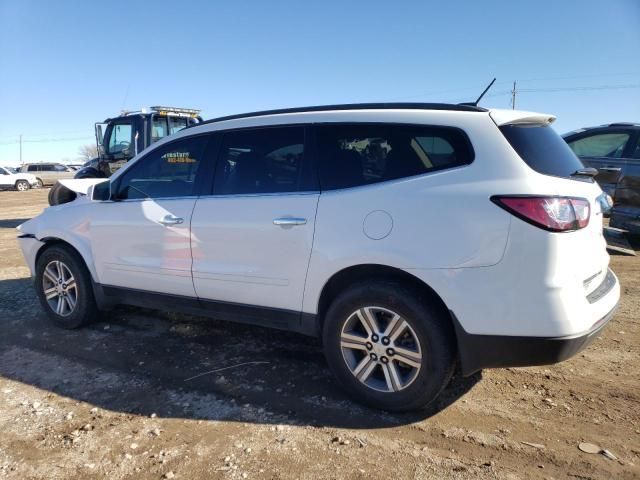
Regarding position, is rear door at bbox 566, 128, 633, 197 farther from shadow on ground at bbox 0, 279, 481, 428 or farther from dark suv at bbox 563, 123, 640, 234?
shadow on ground at bbox 0, 279, 481, 428

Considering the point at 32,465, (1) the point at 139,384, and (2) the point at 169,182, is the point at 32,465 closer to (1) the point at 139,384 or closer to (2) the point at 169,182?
(1) the point at 139,384

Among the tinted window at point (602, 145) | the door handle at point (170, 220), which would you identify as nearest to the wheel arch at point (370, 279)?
the door handle at point (170, 220)

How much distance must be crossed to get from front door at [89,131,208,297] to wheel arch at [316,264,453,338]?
1.16 m

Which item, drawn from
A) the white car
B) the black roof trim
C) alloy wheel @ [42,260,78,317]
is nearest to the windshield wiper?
the black roof trim

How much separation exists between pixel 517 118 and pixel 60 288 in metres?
4.18

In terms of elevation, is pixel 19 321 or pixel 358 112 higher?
pixel 358 112

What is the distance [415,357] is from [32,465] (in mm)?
2194

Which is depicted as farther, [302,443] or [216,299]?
[216,299]

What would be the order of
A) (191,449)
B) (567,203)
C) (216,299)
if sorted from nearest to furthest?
(567,203)
(191,449)
(216,299)

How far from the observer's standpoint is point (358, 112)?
3.16m

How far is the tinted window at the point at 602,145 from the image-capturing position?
768 centimetres

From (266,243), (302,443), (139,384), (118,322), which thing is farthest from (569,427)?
(118,322)

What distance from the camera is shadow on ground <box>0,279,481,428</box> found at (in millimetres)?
3098

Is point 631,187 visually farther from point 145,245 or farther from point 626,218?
point 145,245
